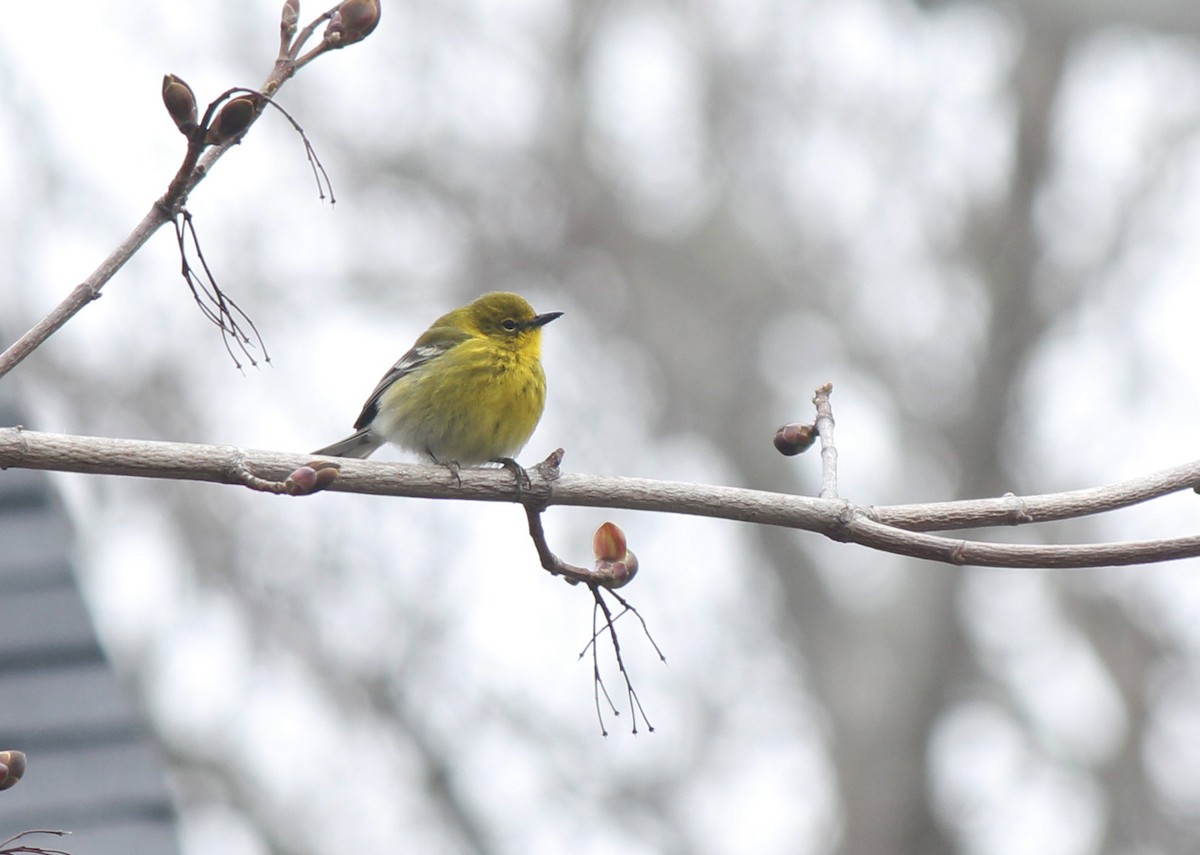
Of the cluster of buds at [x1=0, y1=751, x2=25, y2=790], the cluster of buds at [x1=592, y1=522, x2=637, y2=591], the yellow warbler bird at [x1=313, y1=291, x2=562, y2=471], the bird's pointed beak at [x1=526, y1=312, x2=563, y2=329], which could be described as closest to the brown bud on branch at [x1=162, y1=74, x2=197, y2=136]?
the cluster of buds at [x1=0, y1=751, x2=25, y2=790]

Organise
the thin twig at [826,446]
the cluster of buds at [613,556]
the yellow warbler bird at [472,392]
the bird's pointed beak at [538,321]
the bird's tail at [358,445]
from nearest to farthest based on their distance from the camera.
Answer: the cluster of buds at [613,556] < the thin twig at [826,446] < the yellow warbler bird at [472,392] < the bird's pointed beak at [538,321] < the bird's tail at [358,445]

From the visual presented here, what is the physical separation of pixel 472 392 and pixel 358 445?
1.06 meters

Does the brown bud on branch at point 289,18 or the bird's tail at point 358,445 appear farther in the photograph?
the bird's tail at point 358,445

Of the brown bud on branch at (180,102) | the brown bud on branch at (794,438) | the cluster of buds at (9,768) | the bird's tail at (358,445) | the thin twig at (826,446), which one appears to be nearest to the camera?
the cluster of buds at (9,768)

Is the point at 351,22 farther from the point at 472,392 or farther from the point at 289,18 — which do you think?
the point at 472,392

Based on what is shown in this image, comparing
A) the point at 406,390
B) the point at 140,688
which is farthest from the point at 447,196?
the point at 406,390

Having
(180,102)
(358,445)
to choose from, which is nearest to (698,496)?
(180,102)

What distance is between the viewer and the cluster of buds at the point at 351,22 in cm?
280

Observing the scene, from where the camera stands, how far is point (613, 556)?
3201mm

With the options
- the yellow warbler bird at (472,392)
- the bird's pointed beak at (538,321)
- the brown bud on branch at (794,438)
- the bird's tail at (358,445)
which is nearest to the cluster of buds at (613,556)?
the brown bud on branch at (794,438)

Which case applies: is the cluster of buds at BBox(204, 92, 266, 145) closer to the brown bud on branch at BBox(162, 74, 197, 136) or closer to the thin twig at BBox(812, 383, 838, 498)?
the brown bud on branch at BBox(162, 74, 197, 136)

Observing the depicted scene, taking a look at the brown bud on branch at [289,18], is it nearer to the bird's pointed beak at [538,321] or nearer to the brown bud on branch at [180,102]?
the brown bud on branch at [180,102]

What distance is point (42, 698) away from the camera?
18.8 feet

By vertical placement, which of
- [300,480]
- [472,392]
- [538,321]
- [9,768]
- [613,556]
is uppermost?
[538,321]
